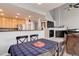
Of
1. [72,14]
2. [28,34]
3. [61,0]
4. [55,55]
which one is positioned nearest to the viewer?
[61,0]

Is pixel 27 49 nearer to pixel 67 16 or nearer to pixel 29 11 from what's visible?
pixel 29 11

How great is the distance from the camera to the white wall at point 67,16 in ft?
3.28

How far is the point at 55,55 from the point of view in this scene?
916 millimetres

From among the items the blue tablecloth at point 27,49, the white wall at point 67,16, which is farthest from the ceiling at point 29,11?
the blue tablecloth at point 27,49

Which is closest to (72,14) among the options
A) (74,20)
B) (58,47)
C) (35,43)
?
(74,20)

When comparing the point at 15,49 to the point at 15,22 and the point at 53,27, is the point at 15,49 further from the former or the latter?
the point at 53,27

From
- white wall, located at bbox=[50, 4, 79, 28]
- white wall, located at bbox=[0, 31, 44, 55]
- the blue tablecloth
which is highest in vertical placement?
white wall, located at bbox=[50, 4, 79, 28]

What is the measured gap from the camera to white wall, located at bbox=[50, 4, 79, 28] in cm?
100

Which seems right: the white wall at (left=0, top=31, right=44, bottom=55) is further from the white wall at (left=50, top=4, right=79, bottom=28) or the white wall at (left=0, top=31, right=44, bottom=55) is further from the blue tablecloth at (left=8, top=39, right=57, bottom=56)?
the white wall at (left=50, top=4, right=79, bottom=28)

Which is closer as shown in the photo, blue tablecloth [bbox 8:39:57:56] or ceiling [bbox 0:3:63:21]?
blue tablecloth [bbox 8:39:57:56]

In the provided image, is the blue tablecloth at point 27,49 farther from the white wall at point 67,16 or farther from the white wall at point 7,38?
the white wall at point 67,16

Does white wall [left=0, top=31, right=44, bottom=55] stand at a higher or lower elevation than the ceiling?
lower

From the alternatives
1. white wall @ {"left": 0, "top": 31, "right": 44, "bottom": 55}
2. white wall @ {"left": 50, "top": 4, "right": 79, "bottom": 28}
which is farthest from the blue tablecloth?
white wall @ {"left": 50, "top": 4, "right": 79, "bottom": 28}

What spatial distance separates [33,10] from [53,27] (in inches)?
12.9
